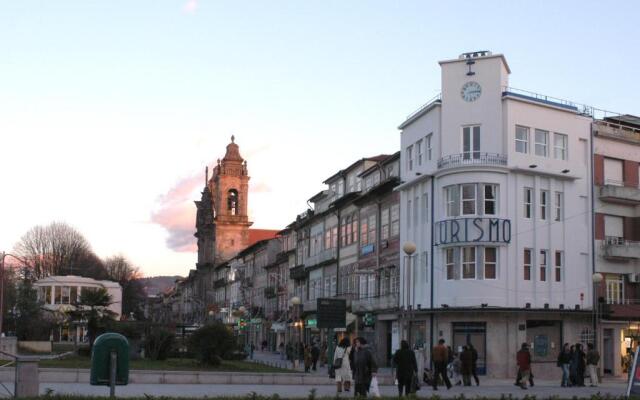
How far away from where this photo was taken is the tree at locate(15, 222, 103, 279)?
373ft

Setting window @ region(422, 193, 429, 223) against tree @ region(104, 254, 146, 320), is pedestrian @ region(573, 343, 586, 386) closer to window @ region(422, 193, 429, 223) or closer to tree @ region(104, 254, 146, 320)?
window @ region(422, 193, 429, 223)

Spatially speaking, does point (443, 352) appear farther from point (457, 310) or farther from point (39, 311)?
point (39, 311)

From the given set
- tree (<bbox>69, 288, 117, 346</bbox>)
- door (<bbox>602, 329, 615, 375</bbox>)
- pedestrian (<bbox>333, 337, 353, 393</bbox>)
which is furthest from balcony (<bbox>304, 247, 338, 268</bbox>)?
pedestrian (<bbox>333, 337, 353, 393</bbox>)

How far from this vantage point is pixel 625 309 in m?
51.5

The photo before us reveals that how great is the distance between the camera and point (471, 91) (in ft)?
→ 165

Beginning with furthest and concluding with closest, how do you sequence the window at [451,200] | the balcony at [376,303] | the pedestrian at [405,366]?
1. the balcony at [376,303]
2. the window at [451,200]
3. the pedestrian at [405,366]


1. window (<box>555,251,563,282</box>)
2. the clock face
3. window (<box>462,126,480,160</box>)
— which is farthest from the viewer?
window (<box>555,251,563,282</box>)

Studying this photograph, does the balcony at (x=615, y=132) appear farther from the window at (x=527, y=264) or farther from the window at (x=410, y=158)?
the window at (x=410, y=158)

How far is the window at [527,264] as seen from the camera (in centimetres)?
4928

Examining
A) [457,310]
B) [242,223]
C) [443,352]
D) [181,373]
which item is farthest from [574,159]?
[242,223]

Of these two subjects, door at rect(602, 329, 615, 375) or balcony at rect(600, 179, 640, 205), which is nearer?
door at rect(602, 329, 615, 375)

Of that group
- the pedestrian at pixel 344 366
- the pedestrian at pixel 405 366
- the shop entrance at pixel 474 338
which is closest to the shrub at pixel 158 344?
the shop entrance at pixel 474 338

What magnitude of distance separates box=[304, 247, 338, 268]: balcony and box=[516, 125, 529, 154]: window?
23573 millimetres

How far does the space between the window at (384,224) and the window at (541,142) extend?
1159 centimetres
